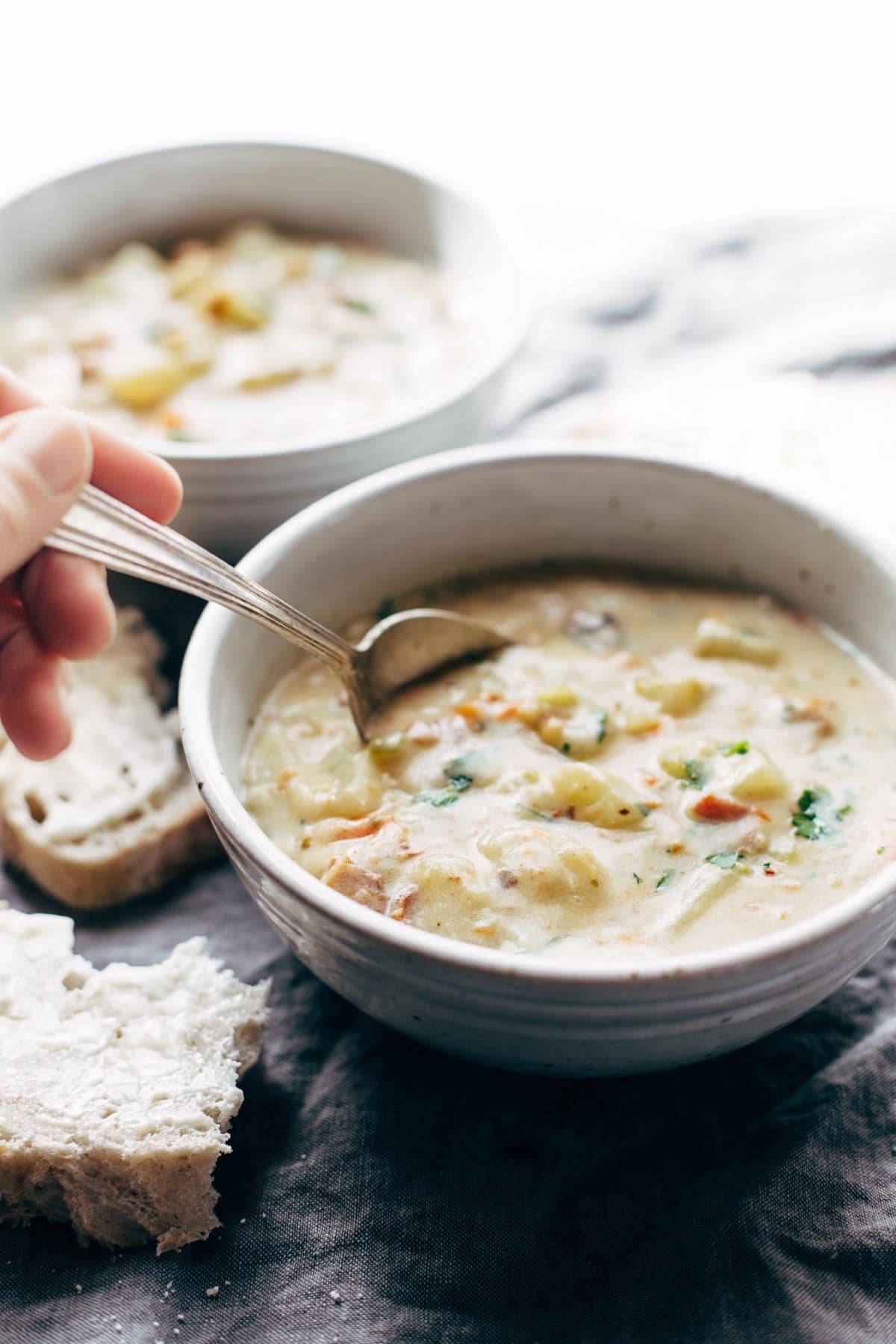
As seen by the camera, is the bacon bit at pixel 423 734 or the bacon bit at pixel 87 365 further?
the bacon bit at pixel 87 365

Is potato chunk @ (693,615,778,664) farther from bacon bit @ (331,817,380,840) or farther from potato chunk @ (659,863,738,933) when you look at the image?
bacon bit @ (331,817,380,840)

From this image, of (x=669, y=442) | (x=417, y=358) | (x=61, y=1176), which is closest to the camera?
(x=61, y=1176)

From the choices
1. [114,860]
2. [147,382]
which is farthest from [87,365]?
[114,860]

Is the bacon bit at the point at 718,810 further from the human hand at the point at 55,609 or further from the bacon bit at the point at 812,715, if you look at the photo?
the human hand at the point at 55,609

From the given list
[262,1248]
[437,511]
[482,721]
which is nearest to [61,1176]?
[262,1248]

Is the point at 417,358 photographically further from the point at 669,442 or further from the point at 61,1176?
the point at 61,1176

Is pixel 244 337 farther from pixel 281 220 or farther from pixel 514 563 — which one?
pixel 514 563

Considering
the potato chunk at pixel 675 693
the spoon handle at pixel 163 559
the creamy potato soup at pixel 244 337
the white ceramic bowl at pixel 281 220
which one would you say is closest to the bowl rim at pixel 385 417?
the white ceramic bowl at pixel 281 220
